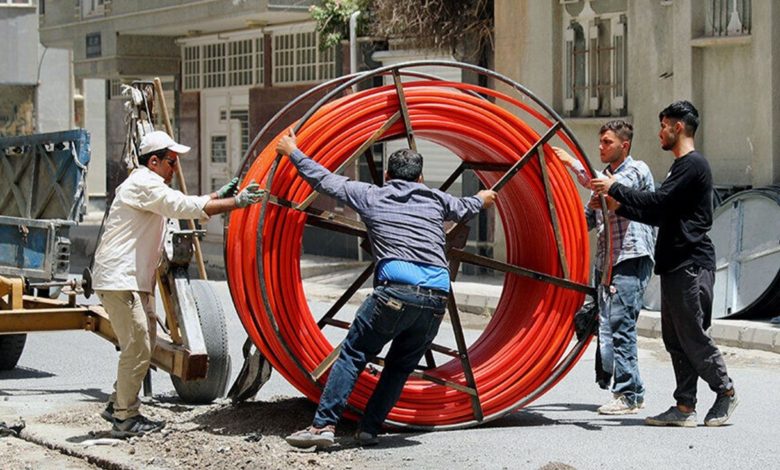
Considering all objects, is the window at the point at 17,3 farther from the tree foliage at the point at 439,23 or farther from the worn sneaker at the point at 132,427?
the worn sneaker at the point at 132,427

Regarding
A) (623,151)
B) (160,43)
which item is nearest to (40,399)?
(623,151)

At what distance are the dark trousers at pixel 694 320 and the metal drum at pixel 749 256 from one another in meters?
5.39

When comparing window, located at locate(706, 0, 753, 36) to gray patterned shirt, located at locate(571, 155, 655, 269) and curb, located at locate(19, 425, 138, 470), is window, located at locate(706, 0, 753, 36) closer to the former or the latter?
gray patterned shirt, located at locate(571, 155, 655, 269)

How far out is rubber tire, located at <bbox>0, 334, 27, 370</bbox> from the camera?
12234mm

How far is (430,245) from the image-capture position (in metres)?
8.52

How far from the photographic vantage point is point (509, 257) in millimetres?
10188

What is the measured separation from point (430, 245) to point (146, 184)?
1.81 m

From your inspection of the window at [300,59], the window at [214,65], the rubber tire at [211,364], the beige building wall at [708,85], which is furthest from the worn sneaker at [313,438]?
the window at [214,65]

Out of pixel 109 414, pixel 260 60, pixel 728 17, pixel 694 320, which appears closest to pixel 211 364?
pixel 109 414

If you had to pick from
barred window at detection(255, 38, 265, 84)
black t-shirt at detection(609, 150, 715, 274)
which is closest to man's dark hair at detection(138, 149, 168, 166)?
black t-shirt at detection(609, 150, 715, 274)

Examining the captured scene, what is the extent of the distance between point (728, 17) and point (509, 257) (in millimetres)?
6859

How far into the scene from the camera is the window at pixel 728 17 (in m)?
15.6

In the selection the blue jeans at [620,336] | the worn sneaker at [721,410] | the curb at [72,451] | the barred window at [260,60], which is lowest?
the curb at [72,451]

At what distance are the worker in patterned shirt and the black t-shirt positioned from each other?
52 cm
